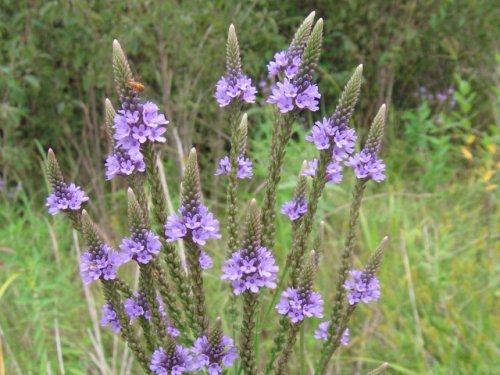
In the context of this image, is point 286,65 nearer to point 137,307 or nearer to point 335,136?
point 335,136

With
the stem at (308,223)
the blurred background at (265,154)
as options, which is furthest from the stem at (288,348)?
the blurred background at (265,154)

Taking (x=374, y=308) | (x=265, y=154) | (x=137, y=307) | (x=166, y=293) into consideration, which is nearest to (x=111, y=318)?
(x=137, y=307)

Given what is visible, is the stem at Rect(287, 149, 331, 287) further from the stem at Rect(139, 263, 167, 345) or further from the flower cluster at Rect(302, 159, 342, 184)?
the stem at Rect(139, 263, 167, 345)

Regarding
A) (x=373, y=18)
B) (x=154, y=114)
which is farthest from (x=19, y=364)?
(x=373, y=18)

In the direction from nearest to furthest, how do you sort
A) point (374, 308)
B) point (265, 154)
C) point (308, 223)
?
point (308, 223)
point (374, 308)
point (265, 154)

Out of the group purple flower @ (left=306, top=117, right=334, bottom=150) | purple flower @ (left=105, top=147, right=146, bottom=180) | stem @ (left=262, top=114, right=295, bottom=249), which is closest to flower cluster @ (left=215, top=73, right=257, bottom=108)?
stem @ (left=262, top=114, right=295, bottom=249)
